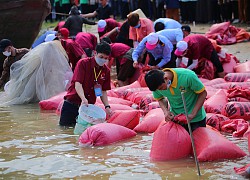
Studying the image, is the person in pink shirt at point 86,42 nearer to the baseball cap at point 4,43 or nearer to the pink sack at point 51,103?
the baseball cap at point 4,43

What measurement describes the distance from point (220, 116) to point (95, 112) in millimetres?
1687

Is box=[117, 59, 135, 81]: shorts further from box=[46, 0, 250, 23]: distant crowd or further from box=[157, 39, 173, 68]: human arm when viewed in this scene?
box=[46, 0, 250, 23]: distant crowd

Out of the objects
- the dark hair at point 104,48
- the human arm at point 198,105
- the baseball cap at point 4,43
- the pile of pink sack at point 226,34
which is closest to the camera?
the human arm at point 198,105

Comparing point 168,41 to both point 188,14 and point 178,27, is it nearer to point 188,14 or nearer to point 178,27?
point 178,27

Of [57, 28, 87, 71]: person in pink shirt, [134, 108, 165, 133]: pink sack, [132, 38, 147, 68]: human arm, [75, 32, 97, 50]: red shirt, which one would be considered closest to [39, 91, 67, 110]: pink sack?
[57, 28, 87, 71]: person in pink shirt

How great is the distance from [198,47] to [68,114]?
3353mm

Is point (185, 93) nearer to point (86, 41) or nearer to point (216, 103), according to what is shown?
point (216, 103)

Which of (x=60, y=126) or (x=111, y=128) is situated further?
(x=60, y=126)

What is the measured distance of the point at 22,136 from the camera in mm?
9055

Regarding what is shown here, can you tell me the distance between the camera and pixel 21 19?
15.7 meters

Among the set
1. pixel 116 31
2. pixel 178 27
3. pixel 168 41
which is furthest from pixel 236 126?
pixel 116 31

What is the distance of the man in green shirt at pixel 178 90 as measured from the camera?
269 inches

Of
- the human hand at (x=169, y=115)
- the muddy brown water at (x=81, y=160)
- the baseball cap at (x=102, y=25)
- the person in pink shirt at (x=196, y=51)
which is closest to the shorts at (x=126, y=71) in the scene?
the person in pink shirt at (x=196, y=51)

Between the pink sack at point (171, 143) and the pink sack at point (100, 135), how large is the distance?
1.01 meters
